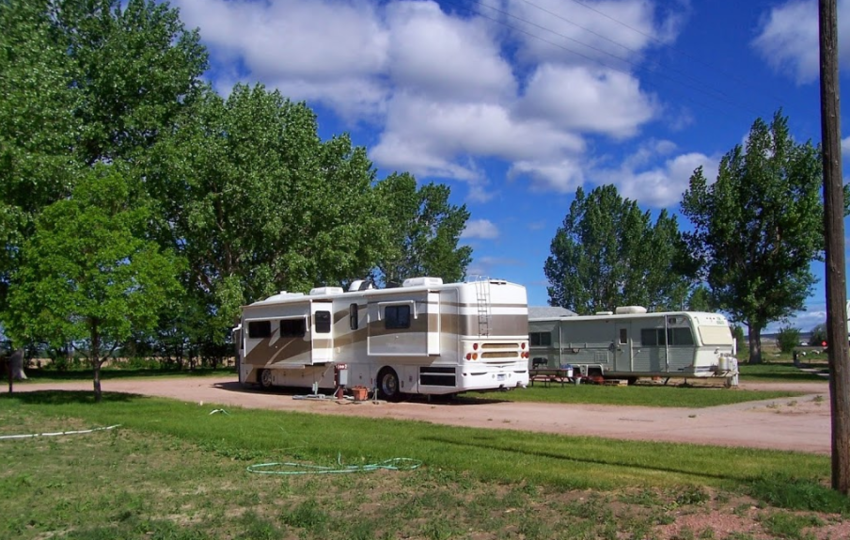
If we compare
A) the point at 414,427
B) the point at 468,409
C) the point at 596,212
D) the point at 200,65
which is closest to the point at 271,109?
the point at 200,65

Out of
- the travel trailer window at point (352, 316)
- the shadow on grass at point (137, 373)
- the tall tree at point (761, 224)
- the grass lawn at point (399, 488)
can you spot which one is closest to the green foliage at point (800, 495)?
the grass lawn at point (399, 488)

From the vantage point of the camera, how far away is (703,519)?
689cm

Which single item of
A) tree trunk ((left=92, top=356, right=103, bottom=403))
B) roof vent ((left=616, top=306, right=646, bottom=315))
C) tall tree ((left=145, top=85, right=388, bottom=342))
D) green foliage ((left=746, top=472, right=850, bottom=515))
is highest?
tall tree ((left=145, top=85, right=388, bottom=342))

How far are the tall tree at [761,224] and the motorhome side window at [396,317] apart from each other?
30793 mm

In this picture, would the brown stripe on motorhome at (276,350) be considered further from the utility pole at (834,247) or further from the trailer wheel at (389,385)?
the utility pole at (834,247)

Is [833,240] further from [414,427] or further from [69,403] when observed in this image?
[69,403]

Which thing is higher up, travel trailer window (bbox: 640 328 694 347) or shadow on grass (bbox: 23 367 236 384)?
travel trailer window (bbox: 640 328 694 347)

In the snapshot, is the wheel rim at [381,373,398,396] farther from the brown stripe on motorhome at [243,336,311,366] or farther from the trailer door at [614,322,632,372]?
the trailer door at [614,322,632,372]

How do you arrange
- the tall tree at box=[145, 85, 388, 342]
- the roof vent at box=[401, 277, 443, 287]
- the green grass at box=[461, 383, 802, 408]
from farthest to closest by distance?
the tall tree at box=[145, 85, 388, 342] → the roof vent at box=[401, 277, 443, 287] → the green grass at box=[461, 383, 802, 408]

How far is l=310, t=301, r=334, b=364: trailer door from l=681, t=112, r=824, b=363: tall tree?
30.5 m

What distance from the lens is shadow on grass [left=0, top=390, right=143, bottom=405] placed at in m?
20.3

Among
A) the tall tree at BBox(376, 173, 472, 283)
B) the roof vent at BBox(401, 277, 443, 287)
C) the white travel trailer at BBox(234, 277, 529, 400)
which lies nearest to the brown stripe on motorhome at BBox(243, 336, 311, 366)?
the white travel trailer at BBox(234, 277, 529, 400)

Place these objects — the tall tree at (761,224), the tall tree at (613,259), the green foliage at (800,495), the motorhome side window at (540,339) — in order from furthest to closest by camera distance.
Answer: the tall tree at (613,259) → the tall tree at (761,224) → the motorhome side window at (540,339) → the green foliage at (800,495)

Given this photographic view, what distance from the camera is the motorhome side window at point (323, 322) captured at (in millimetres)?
21859
